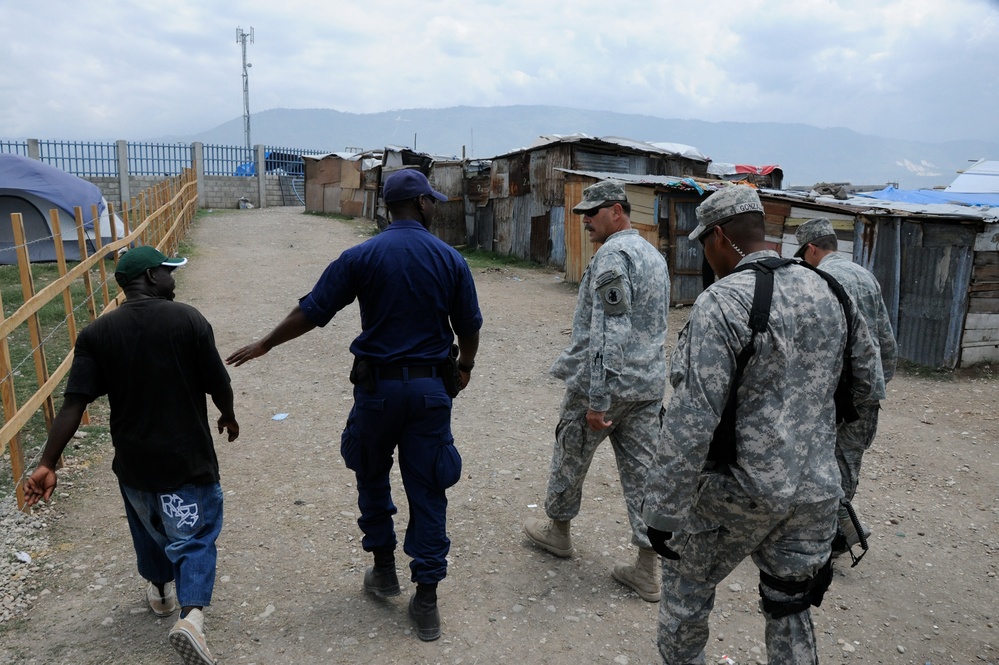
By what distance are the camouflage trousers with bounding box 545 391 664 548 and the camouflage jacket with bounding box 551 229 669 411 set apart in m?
0.11

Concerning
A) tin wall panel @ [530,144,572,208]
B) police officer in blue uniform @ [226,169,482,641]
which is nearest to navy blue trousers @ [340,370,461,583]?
police officer in blue uniform @ [226,169,482,641]

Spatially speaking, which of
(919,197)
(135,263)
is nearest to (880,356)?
(135,263)

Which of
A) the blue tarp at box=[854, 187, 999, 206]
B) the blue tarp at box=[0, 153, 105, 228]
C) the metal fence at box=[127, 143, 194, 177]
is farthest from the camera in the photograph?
the metal fence at box=[127, 143, 194, 177]

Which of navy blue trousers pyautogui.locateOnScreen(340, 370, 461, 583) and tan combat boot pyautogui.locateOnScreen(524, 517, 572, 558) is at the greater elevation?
navy blue trousers pyautogui.locateOnScreen(340, 370, 461, 583)

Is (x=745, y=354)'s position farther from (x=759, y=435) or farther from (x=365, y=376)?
(x=365, y=376)

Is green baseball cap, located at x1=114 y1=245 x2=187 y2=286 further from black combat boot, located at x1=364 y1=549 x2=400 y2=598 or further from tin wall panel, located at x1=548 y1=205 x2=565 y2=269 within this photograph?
tin wall panel, located at x1=548 y1=205 x2=565 y2=269

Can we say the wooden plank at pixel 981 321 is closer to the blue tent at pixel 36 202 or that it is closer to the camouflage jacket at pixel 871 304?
the camouflage jacket at pixel 871 304

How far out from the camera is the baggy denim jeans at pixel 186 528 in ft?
9.88

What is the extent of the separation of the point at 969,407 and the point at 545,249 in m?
9.64

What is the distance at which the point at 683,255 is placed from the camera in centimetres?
1225

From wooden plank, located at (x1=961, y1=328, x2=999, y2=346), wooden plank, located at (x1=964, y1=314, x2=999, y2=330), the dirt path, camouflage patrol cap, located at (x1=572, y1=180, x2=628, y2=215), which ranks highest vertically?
camouflage patrol cap, located at (x1=572, y1=180, x2=628, y2=215)

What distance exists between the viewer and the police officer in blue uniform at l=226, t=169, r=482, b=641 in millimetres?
3115

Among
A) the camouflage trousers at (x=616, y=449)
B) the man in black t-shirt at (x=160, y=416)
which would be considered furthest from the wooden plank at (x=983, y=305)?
the man in black t-shirt at (x=160, y=416)

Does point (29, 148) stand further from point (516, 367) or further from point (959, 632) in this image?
point (959, 632)
